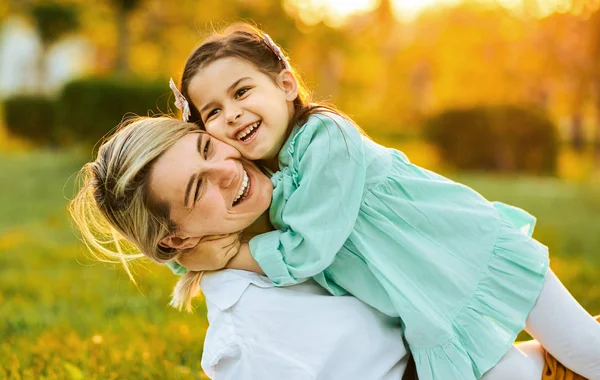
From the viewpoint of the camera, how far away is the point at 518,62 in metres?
23.2

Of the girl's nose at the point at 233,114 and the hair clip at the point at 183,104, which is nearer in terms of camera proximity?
the girl's nose at the point at 233,114

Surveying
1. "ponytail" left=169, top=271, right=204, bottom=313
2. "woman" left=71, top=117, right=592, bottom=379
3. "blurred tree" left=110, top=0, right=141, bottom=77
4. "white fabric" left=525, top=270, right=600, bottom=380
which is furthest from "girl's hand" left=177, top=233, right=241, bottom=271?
"blurred tree" left=110, top=0, right=141, bottom=77

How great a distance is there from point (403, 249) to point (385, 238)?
0.24 ft

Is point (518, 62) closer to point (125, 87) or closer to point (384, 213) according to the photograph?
point (125, 87)

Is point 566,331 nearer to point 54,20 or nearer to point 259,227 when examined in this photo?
point 259,227

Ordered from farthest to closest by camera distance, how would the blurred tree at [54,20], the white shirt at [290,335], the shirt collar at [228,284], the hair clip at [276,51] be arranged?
the blurred tree at [54,20], the hair clip at [276,51], the shirt collar at [228,284], the white shirt at [290,335]

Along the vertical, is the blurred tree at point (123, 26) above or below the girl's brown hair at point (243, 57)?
below

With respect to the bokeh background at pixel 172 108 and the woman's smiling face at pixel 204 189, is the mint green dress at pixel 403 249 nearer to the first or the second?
the woman's smiling face at pixel 204 189

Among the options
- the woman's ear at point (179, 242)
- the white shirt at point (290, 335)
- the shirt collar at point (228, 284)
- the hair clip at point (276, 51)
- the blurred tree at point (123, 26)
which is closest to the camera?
the white shirt at point (290, 335)

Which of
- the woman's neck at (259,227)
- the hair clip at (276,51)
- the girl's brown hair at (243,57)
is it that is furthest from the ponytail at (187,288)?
the hair clip at (276,51)

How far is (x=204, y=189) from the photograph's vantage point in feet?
7.65

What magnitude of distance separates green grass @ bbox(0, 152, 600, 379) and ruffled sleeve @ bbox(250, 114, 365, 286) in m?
1.00

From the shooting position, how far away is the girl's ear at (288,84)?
264 cm

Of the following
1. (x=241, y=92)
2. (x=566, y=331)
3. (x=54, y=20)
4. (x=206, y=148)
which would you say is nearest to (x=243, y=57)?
(x=241, y=92)
